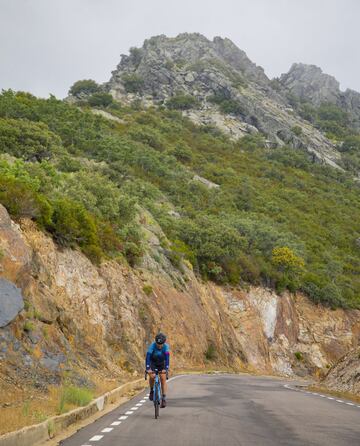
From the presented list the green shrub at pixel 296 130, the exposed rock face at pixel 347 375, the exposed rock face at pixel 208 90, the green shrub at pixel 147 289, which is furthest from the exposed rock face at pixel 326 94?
the exposed rock face at pixel 347 375

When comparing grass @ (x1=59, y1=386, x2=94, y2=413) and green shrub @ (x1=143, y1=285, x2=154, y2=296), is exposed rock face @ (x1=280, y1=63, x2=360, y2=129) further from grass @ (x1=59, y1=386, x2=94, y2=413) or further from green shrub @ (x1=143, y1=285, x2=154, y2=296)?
grass @ (x1=59, y1=386, x2=94, y2=413)

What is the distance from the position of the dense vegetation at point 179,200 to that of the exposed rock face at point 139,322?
1475 millimetres

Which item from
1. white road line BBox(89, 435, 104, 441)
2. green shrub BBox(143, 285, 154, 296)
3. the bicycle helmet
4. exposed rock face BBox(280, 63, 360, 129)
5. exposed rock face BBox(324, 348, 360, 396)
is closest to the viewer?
white road line BBox(89, 435, 104, 441)

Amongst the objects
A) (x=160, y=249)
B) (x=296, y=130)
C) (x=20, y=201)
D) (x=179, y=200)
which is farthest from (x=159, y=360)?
(x=296, y=130)

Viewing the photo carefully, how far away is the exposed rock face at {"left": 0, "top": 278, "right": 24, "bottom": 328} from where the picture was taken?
12.8m

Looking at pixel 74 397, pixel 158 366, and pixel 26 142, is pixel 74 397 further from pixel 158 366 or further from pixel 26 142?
pixel 26 142

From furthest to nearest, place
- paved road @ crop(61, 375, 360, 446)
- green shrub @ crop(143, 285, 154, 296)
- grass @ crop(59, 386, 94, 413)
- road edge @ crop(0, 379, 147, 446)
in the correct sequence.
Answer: green shrub @ crop(143, 285, 154, 296), grass @ crop(59, 386, 94, 413), paved road @ crop(61, 375, 360, 446), road edge @ crop(0, 379, 147, 446)

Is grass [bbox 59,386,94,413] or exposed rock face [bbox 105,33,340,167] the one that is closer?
grass [bbox 59,386,94,413]

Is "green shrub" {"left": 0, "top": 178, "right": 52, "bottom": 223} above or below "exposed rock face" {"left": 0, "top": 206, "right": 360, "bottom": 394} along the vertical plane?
above

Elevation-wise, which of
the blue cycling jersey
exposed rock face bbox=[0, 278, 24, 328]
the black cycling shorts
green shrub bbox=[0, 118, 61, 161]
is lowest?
the black cycling shorts

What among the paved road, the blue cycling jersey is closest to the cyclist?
the blue cycling jersey

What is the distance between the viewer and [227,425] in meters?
9.63

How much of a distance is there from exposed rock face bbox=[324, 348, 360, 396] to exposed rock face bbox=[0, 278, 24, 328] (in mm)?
12989

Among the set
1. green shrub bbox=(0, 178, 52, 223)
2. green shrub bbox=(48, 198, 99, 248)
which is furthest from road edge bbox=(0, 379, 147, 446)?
green shrub bbox=(48, 198, 99, 248)
